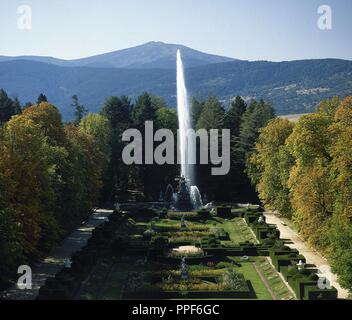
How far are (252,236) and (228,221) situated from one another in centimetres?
687

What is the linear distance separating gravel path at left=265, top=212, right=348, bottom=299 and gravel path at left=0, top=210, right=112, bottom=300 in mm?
15018

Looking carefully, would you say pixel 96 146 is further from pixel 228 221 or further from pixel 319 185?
pixel 319 185

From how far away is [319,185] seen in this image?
35.5 m

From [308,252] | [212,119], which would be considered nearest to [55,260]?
[308,252]

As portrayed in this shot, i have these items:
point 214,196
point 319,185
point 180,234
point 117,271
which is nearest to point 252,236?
point 180,234

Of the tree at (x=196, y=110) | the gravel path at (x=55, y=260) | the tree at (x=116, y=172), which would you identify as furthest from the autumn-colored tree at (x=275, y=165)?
the tree at (x=196, y=110)

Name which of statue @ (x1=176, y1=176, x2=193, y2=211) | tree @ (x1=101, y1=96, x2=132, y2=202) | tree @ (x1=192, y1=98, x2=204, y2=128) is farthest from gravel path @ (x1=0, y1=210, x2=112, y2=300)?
tree @ (x1=192, y1=98, x2=204, y2=128)

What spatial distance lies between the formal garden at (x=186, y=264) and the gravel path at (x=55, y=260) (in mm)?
1341

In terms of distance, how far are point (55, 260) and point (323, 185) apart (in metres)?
17.4

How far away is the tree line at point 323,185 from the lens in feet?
93.4

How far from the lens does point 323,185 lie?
1394 inches

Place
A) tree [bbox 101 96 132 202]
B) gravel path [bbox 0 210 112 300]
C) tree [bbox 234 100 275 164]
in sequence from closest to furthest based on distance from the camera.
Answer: gravel path [bbox 0 210 112 300], tree [bbox 101 96 132 202], tree [bbox 234 100 275 164]

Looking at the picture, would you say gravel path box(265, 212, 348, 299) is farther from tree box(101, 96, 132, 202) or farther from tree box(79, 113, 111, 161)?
tree box(79, 113, 111, 161)

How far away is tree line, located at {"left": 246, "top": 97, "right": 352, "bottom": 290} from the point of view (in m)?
28.5
